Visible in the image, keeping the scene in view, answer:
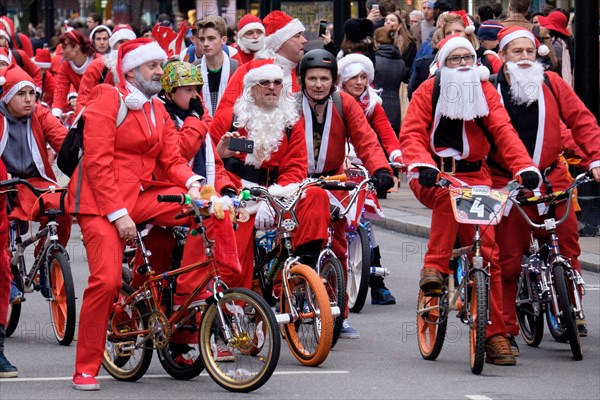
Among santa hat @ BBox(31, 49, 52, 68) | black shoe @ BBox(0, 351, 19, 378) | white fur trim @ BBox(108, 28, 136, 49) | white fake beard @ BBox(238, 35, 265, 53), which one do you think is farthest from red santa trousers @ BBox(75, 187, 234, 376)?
santa hat @ BBox(31, 49, 52, 68)

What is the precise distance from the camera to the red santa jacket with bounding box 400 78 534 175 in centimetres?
906

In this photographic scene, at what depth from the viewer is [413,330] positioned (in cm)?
1054

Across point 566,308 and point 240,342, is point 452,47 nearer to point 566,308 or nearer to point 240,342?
point 566,308

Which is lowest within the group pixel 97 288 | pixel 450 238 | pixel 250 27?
pixel 97 288

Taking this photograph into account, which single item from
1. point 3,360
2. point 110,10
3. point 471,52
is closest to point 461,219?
point 471,52

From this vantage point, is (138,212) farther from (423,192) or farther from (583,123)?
(583,123)

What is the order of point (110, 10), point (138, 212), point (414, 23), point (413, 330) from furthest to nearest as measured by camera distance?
point (110, 10) < point (414, 23) < point (413, 330) < point (138, 212)

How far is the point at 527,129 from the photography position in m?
9.77

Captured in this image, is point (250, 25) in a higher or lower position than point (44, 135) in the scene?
higher

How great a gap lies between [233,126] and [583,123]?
2176 mm

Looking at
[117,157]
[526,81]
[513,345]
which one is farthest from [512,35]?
[117,157]

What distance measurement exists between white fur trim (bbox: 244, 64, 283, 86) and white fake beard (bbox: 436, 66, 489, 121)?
103cm

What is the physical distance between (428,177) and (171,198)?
1.60 metres

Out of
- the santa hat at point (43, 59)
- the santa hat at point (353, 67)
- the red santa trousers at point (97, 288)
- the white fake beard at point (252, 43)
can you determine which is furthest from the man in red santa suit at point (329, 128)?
the santa hat at point (43, 59)
